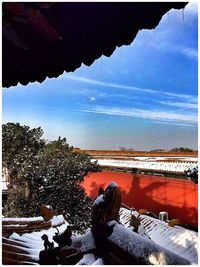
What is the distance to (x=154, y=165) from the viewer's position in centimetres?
399

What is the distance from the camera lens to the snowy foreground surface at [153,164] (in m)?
3.62

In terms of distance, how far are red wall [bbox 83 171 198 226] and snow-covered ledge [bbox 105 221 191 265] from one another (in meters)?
2.31

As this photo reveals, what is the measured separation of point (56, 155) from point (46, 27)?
323 cm

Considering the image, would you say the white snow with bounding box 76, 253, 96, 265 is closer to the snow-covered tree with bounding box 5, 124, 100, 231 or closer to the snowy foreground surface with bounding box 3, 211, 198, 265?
the snowy foreground surface with bounding box 3, 211, 198, 265

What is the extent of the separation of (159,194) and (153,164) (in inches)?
14.2

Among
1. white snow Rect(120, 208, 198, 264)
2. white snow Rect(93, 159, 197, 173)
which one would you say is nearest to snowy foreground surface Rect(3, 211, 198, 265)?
white snow Rect(120, 208, 198, 264)

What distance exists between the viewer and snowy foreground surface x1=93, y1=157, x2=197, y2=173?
362cm

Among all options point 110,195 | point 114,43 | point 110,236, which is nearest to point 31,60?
point 114,43

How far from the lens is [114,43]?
1.21 meters

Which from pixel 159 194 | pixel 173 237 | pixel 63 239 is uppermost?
pixel 63 239

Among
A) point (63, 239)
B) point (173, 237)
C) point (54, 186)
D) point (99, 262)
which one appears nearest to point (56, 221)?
point (63, 239)

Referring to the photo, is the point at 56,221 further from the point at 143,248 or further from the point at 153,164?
the point at 153,164

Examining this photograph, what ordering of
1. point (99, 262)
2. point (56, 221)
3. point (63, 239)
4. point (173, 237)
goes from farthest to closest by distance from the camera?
point (173, 237)
point (56, 221)
point (63, 239)
point (99, 262)

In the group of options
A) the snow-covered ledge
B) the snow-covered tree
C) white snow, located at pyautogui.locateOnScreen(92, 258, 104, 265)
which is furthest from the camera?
the snow-covered tree
